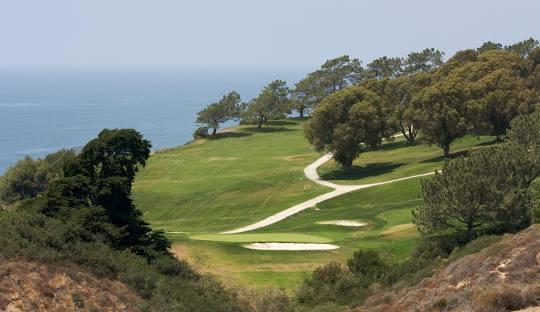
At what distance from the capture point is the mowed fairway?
34.9 m

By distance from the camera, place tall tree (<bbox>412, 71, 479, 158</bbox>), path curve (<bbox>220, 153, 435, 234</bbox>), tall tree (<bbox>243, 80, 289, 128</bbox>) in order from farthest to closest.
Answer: tall tree (<bbox>243, 80, 289, 128</bbox>)
tall tree (<bbox>412, 71, 479, 158</bbox>)
path curve (<bbox>220, 153, 435, 234</bbox>)

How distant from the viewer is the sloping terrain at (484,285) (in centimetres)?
1570

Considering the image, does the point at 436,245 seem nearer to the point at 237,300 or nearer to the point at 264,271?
the point at 264,271

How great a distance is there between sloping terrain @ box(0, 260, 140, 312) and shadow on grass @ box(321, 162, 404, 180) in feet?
165

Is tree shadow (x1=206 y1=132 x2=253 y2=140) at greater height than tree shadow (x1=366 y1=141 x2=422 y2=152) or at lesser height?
greater

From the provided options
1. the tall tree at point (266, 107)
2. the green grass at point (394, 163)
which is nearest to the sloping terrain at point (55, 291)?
the green grass at point (394, 163)

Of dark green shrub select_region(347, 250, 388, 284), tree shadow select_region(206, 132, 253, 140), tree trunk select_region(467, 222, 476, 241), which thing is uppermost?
tree shadow select_region(206, 132, 253, 140)

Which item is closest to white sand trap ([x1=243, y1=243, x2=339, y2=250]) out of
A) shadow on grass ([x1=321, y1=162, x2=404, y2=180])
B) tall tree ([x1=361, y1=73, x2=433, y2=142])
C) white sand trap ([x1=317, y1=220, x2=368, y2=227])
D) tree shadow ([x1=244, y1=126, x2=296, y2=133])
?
white sand trap ([x1=317, y1=220, x2=368, y2=227])

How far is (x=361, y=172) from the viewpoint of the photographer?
72312 mm

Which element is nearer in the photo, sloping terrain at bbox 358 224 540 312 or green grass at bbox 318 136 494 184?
sloping terrain at bbox 358 224 540 312

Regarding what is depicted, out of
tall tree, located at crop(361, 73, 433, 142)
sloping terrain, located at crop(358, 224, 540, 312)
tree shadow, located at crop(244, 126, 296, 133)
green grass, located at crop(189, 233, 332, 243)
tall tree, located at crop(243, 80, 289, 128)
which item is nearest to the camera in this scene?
sloping terrain, located at crop(358, 224, 540, 312)

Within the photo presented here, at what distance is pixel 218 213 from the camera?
61094 millimetres

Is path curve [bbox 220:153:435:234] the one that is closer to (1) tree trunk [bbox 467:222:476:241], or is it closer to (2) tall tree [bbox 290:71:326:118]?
(1) tree trunk [bbox 467:222:476:241]

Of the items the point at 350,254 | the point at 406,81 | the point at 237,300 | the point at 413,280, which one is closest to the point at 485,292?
the point at 413,280
